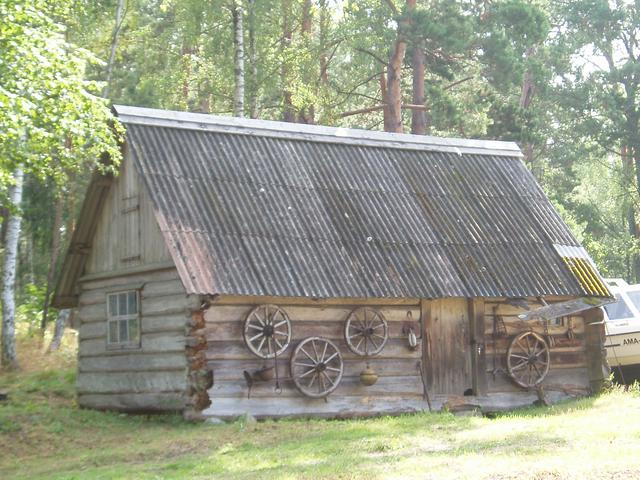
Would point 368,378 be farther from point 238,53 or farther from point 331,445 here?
point 238,53

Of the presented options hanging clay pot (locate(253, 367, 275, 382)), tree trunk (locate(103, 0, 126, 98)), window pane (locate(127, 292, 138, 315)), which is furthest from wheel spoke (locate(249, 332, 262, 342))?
tree trunk (locate(103, 0, 126, 98))

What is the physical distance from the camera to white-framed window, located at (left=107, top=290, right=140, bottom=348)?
20.0 m

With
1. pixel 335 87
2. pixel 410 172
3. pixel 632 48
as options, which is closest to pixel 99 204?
pixel 410 172

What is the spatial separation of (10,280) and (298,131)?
7.50 meters

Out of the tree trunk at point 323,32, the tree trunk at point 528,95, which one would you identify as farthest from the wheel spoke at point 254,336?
the tree trunk at point 528,95

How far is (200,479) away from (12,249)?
12.3 m

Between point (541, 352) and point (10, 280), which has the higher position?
point (10, 280)

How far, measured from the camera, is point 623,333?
23.8 m

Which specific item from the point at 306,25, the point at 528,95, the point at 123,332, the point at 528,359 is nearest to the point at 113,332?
the point at 123,332

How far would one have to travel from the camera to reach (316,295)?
1852 centimetres

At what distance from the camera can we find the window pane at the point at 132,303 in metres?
20.1

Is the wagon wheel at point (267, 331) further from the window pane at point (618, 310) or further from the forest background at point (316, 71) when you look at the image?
the window pane at point (618, 310)

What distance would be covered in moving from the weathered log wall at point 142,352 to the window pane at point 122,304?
0.17 meters

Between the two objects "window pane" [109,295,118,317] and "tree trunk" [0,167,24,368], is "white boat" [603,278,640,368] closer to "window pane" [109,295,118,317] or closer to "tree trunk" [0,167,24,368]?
"window pane" [109,295,118,317]
